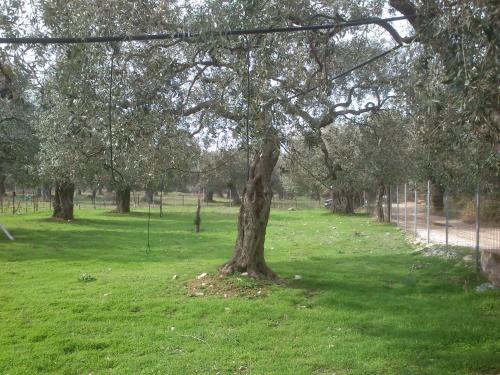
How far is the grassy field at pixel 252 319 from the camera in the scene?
7.07m

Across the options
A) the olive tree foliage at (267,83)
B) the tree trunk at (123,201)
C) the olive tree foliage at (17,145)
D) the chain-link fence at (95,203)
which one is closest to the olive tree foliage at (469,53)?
the olive tree foliage at (267,83)

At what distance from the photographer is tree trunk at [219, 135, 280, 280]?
12164mm

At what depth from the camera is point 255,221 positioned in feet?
40.0

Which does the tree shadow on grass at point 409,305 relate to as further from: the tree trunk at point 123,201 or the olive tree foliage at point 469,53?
the tree trunk at point 123,201

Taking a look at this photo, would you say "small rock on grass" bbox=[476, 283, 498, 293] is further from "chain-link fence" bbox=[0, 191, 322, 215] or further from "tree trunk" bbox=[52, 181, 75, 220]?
"chain-link fence" bbox=[0, 191, 322, 215]

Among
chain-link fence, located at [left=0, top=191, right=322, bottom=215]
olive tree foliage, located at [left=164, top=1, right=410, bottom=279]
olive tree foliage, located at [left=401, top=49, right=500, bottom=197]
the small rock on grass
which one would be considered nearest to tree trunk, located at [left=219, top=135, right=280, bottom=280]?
olive tree foliage, located at [left=164, top=1, right=410, bottom=279]

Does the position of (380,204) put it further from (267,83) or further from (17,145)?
(267,83)

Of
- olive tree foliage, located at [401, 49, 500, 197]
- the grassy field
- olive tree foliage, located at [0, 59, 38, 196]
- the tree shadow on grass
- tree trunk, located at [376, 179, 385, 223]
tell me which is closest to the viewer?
olive tree foliage, located at [401, 49, 500, 197]

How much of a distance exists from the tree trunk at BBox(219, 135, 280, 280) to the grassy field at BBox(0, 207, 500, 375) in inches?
25.4

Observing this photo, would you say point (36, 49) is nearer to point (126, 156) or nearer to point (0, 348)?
point (126, 156)

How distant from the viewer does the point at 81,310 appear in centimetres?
989

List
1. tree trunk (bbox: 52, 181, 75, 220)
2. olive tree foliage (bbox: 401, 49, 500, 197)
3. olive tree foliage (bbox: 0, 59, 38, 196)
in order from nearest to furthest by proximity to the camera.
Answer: olive tree foliage (bbox: 401, 49, 500, 197)
olive tree foliage (bbox: 0, 59, 38, 196)
tree trunk (bbox: 52, 181, 75, 220)

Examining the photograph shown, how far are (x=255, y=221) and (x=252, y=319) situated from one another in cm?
334

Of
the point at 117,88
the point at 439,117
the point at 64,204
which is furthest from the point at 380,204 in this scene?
the point at 117,88
